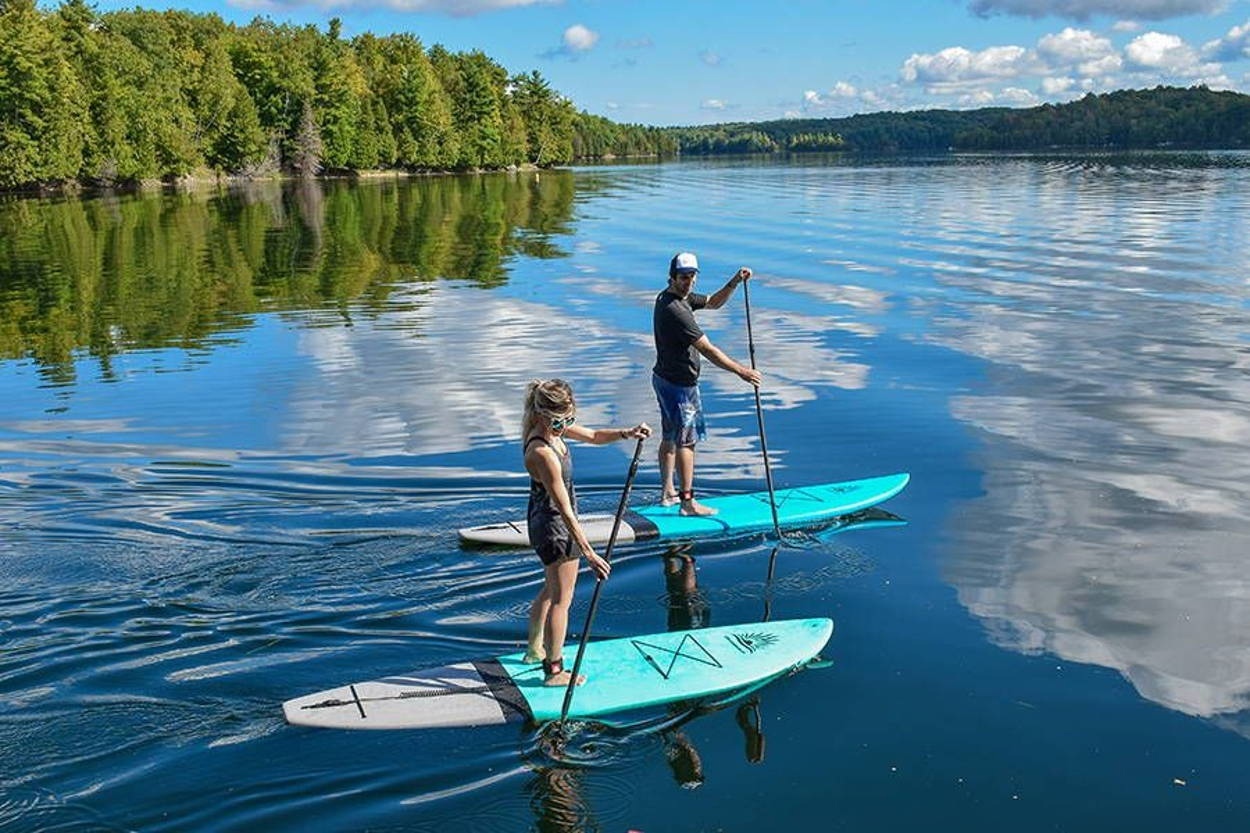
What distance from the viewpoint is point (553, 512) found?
7789 mm

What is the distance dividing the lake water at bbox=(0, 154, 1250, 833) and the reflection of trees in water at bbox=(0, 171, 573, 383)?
0.51m

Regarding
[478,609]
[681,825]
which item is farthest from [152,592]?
[681,825]

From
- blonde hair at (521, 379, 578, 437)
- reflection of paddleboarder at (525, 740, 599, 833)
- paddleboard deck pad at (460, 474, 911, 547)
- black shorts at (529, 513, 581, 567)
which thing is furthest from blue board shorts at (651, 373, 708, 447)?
reflection of paddleboarder at (525, 740, 599, 833)

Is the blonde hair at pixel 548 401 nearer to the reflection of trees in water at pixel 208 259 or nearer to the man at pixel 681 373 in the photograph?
the man at pixel 681 373

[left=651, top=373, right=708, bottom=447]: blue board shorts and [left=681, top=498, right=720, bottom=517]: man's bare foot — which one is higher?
[left=651, top=373, right=708, bottom=447]: blue board shorts

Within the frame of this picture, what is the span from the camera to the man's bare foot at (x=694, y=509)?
1189 cm

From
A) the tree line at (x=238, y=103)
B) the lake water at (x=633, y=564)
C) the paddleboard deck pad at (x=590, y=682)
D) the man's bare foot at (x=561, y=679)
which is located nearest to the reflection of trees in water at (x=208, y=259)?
the lake water at (x=633, y=564)

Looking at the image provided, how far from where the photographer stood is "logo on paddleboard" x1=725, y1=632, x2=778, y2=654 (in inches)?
340

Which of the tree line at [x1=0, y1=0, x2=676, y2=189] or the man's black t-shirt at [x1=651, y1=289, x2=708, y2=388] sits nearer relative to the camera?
the man's black t-shirt at [x1=651, y1=289, x2=708, y2=388]

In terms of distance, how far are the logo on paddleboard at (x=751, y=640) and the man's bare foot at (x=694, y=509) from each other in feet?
10.2

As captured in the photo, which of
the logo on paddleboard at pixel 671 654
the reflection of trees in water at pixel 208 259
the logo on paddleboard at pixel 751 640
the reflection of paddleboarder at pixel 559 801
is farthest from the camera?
the reflection of trees in water at pixel 208 259

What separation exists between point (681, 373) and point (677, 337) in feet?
1.39

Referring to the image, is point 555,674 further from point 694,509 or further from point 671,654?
point 694,509

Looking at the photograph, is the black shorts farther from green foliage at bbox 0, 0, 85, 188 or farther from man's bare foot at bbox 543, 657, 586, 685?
green foliage at bbox 0, 0, 85, 188
